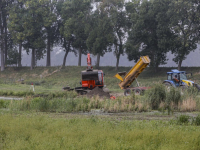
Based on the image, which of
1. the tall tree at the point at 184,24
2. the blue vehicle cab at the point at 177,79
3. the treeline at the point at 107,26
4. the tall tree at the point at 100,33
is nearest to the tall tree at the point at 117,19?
the treeline at the point at 107,26

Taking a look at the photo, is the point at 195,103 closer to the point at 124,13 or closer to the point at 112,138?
the point at 112,138

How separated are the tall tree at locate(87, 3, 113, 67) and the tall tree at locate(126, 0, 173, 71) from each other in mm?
4975

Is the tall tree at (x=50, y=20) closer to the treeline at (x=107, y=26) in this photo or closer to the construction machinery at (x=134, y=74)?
the treeline at (x=107, y=26)

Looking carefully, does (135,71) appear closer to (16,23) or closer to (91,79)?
(91,79)

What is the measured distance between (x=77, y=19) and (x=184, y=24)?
988 inches

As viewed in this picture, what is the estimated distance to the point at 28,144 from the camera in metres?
8.90

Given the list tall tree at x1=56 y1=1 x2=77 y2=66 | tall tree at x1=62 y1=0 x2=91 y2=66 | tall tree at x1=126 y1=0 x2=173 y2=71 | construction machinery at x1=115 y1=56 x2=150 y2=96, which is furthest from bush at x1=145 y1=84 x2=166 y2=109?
tall tree at x1=56 y1=1 x2=77 y2=66

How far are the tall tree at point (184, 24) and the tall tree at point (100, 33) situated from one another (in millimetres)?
12676

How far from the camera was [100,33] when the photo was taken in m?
56.5

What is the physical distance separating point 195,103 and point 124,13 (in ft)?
134

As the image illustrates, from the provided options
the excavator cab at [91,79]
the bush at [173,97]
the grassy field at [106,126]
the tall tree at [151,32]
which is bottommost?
the grassy field at [106,126]

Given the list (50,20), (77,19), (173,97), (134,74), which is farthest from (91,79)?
(50,20)

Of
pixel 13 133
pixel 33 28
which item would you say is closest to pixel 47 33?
pixel 33 28

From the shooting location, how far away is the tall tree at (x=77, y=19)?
62281mm
